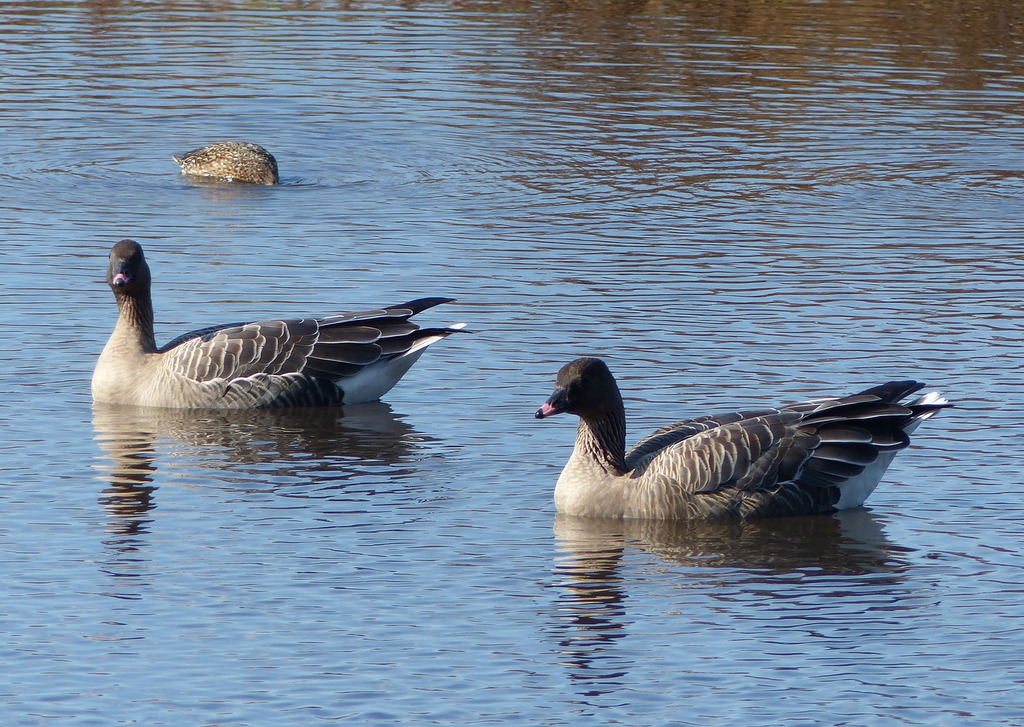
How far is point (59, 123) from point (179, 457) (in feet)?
45.1

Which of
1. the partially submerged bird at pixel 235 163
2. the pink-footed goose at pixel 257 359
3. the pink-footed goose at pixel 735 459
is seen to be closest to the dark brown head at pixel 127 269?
the pink-footed goose at pixel 257 359

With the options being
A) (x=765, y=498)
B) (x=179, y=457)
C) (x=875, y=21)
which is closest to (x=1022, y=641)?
(x=765, y=498)

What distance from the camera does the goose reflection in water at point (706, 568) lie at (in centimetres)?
1001

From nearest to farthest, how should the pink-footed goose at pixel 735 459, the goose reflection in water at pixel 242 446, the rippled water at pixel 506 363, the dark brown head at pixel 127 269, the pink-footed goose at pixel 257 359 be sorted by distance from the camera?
the rippled water at pixel 506 363 → the pink-footed goose at pixel 735 459 → the goose reflection in water at pixel 242 446 → the pink-footed goose at pixel 257 359 → the dark brown head at pixel 127 269

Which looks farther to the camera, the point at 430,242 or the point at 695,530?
the point at 430,242

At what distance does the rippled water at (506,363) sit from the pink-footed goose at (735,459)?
0.19 meters

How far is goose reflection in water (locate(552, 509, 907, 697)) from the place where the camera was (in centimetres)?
1001

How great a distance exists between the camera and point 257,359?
48.4 feet

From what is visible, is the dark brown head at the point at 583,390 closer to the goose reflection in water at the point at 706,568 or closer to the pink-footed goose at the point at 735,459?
the pink-footed goose at the point at 735,459

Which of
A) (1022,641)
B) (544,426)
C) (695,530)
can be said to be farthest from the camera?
(544,426)

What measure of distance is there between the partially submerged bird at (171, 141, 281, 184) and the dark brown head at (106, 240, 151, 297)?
7.53 metres

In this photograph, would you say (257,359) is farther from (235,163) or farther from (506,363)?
(235,163)

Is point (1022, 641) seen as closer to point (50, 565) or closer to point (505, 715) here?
point (505, 715)

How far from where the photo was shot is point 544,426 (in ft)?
46.8
